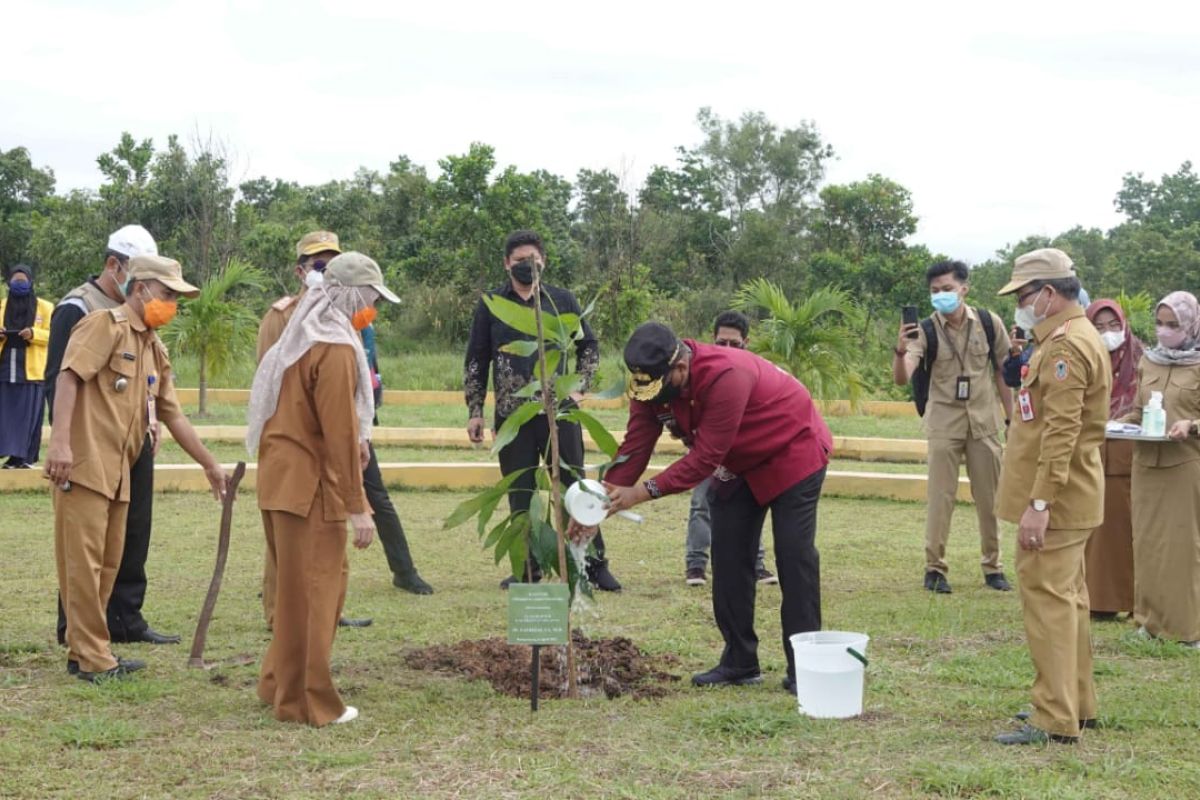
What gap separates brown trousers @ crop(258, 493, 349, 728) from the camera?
4.83 metres

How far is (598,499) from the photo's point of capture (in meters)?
5.04

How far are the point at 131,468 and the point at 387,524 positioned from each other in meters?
1.61

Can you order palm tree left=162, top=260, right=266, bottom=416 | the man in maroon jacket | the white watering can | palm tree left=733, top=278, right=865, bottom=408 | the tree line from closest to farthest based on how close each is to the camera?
the white watering can, the man in maroon jacket, palm tree left=733, top=278, right=865, bottom=408, palm tree left=162, top=260, right=266, bottom=416, the tree line

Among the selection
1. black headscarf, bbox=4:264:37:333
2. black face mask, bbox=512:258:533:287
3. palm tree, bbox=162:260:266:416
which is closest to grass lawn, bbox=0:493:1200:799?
black face mask, bbox=512:258:533:287

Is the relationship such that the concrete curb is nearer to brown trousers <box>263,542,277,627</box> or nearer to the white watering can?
brown trousers <box>263,542,277,627</box>

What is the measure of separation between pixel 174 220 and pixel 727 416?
2426cm

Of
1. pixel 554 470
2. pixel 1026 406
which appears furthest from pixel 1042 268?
pixel 554 470

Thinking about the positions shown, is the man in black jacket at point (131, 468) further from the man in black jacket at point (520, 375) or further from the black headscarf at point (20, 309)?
the black headscarf at point (20, 309)

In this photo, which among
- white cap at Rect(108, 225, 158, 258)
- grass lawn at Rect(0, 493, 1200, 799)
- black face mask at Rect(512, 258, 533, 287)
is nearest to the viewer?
grass lawn at Rect(0, 493, 1200, 799)

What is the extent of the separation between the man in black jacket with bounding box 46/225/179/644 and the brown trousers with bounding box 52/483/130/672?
0.54m

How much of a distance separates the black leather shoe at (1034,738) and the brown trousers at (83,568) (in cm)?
354

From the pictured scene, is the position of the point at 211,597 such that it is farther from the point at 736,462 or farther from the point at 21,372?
the point at 21,372

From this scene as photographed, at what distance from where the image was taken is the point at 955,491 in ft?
25.0

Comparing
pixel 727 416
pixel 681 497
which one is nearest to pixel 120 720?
pixel 727 416
